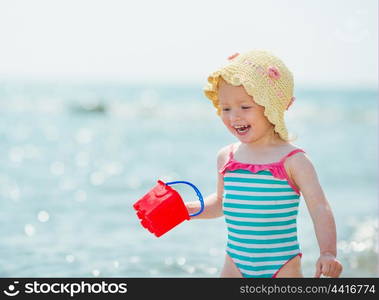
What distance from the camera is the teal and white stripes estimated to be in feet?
8.71

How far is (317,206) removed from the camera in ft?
8.46

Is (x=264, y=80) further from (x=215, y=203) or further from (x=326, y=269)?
(x=326, y=269)

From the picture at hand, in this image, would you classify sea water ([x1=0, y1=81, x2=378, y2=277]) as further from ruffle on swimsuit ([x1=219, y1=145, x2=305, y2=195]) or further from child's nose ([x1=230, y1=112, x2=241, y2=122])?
child's nose ([x1=230, y1=112, x2=241, y2=122])

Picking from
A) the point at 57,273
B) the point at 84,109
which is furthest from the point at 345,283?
the point at 84,109

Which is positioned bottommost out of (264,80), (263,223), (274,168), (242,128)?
(263,223)

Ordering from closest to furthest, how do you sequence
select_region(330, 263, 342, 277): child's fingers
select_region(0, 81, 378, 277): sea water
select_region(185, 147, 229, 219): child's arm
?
select_region(330, 263, 342, 277): child's fingers → select_region(185, 147, 229, 219): child's arm → select_region(0, 81, 378, 277): sea water

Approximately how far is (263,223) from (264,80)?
1.90 feet

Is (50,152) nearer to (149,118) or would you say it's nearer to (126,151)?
(126,151)

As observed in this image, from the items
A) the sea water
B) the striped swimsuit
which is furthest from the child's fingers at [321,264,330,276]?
the sea water

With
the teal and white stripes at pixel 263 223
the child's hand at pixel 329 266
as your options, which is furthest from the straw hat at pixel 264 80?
the child's hand at pixel 329 266

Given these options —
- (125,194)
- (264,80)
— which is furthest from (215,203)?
(125,194)

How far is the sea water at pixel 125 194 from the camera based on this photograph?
4648 mm

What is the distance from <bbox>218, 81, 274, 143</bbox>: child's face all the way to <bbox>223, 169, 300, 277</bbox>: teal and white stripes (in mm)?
166

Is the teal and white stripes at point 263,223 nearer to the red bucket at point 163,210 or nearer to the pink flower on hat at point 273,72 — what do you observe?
the red bucket at point 163,210
